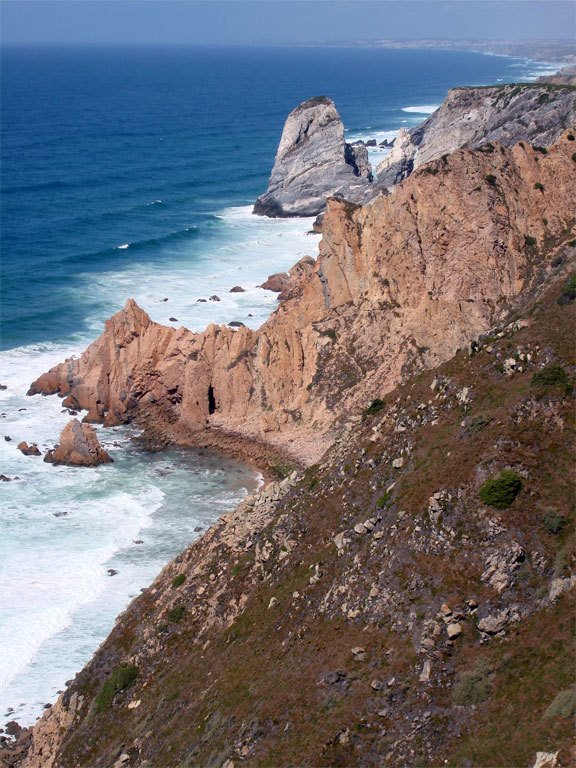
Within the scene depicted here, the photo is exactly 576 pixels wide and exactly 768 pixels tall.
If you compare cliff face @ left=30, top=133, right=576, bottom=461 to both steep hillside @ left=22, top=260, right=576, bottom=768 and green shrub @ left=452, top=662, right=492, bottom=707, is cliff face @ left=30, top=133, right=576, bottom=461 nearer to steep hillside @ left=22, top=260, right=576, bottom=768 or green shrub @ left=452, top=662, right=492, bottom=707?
steep hillside @ left=22, top=260, right=576, bottom=768

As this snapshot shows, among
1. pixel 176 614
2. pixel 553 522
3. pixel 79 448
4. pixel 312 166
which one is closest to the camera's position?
pixel 553 522

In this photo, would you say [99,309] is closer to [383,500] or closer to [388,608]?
[383,500]

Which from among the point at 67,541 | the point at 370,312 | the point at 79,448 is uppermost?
the point at 370,312

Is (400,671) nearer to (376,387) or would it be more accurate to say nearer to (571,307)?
(571,307)

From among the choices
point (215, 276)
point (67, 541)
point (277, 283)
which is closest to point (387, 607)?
point (67, 541)

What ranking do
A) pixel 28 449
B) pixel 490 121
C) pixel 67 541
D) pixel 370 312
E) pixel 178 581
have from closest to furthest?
pixel 178 581, pixel 67 541, pixel 370 312, pixel 28 449, pixel 490 121
